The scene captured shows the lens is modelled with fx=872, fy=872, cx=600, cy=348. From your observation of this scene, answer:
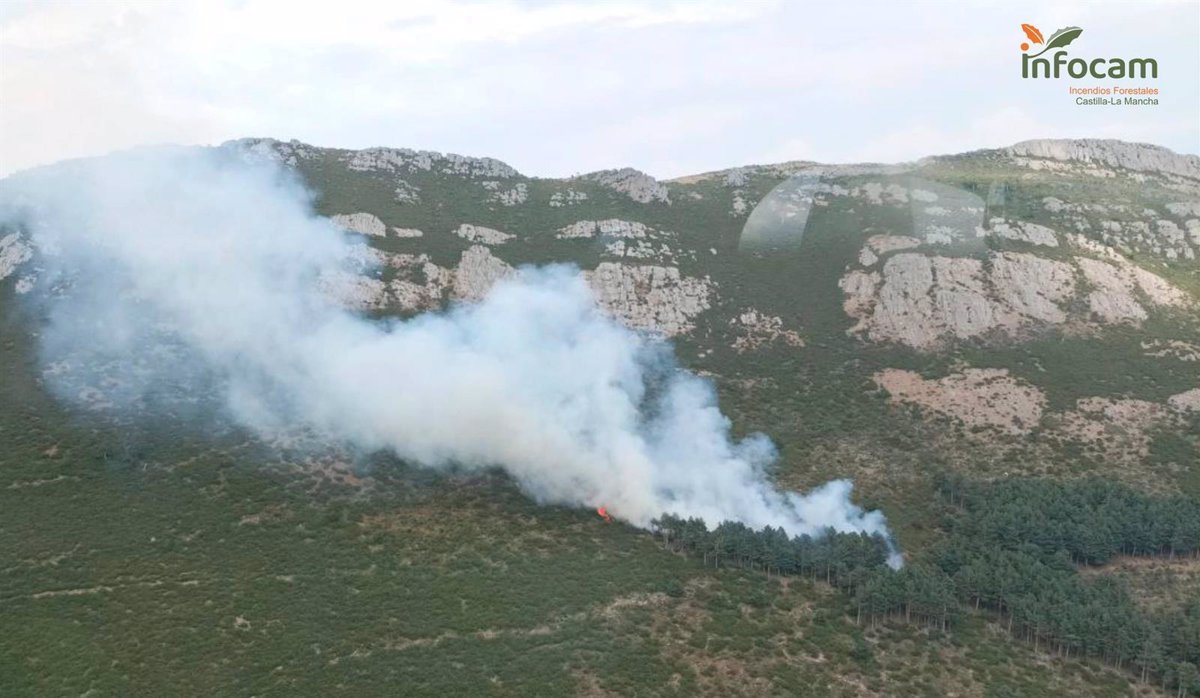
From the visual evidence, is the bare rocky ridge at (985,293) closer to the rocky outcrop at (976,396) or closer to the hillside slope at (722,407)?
the hillside slope at (722,407)

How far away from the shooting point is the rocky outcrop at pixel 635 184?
9981 centimetres

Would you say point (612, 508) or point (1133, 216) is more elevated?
point (1133, 216)

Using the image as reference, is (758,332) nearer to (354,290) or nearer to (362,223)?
(354,290)

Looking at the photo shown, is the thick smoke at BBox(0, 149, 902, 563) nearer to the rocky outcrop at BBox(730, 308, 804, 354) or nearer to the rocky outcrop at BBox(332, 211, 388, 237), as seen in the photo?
the rocky outcrop at BBox(332, 211, 388, 237)

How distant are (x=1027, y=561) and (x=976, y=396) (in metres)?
20.9

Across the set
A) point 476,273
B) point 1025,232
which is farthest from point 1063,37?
point 476,273

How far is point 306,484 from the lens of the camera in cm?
5359

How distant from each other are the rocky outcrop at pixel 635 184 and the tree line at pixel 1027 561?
169 ft

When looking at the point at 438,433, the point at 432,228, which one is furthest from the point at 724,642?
the point at 432,228

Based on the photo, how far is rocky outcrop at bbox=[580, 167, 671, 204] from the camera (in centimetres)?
9981

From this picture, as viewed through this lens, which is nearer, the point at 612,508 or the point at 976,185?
the point at 612,508

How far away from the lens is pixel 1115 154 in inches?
4464

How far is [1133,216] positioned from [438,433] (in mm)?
79969

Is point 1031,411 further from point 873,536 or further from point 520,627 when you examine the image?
point 520,627
